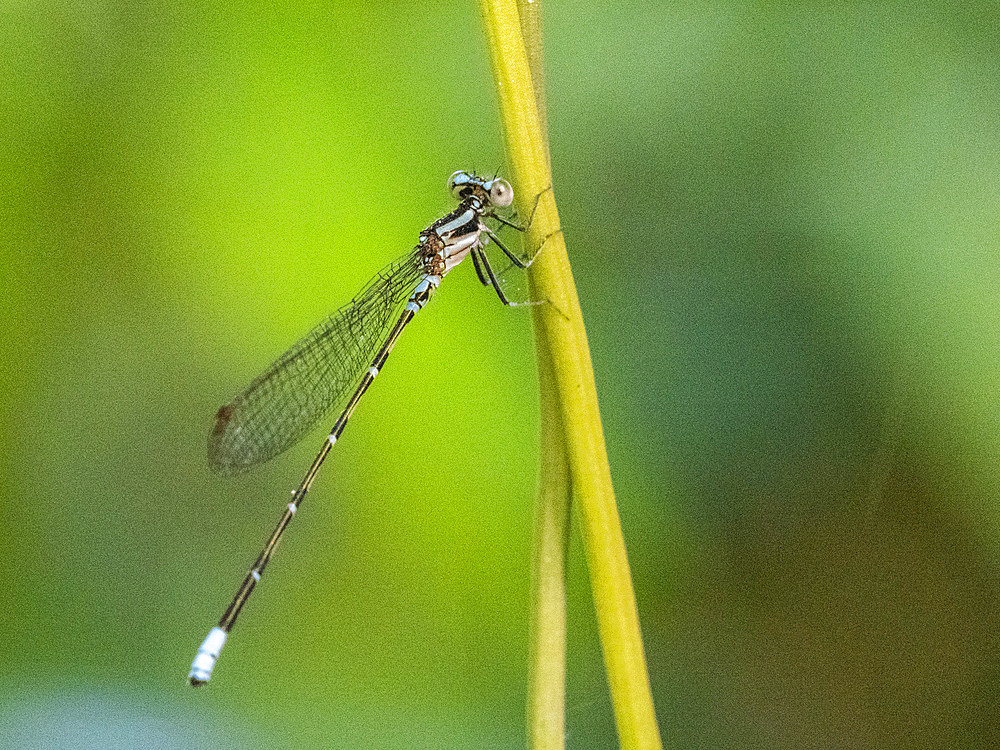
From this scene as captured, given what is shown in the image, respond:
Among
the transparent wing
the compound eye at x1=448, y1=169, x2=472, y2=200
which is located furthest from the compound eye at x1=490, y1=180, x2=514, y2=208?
the transparent wing

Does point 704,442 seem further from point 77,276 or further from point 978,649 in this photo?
point 77,276

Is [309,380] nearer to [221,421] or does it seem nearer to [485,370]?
[221,421]

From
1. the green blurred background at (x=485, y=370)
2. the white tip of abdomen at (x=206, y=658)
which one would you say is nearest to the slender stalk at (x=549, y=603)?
the green blurred background at (x=485, y=370)

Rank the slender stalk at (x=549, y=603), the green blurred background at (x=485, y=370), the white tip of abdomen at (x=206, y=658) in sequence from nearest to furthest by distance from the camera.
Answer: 1. the slender stalk at (x=549, y=603)
2. the white tip of abdomen at (x=206, y=658)
3. the green blurred background at (x=485, y=370)

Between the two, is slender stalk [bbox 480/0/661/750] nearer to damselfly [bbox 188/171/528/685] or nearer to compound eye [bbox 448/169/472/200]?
damselfly [bbox 188/171/528/685]

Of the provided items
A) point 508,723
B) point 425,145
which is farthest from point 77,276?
point 508,723

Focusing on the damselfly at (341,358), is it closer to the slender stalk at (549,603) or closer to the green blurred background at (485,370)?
the green blurred background at (485,370)
